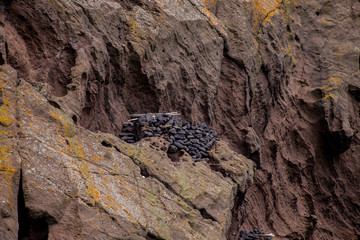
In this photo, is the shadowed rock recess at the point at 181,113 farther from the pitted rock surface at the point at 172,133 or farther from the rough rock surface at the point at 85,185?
the pitted rock surface at the point at 172,133

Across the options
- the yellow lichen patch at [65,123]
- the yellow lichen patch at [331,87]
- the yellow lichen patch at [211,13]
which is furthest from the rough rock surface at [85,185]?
the yellow lichen patch at [331,87]

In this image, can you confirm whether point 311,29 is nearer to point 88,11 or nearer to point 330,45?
point 330,45

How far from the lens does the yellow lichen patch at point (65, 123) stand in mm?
6891

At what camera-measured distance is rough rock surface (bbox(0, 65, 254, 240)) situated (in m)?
5.73

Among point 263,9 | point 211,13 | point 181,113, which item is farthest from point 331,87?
point 181,113

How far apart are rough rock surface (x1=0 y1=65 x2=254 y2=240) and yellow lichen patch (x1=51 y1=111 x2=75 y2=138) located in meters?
0.02

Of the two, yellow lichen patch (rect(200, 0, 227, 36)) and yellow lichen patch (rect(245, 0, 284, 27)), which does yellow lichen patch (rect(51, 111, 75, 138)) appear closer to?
yellow lichen patch (rect(200, 0, 227, 36))

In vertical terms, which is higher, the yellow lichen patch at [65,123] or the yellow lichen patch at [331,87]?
the yellow lichen patch at [331,87]

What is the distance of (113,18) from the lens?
10.0 m

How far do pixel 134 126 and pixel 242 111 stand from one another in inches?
171

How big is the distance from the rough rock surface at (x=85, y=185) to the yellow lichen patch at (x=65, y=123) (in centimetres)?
2

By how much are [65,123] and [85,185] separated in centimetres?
109

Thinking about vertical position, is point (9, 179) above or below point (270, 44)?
below

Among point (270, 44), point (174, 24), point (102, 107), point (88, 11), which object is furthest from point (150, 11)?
point (270, 44)
